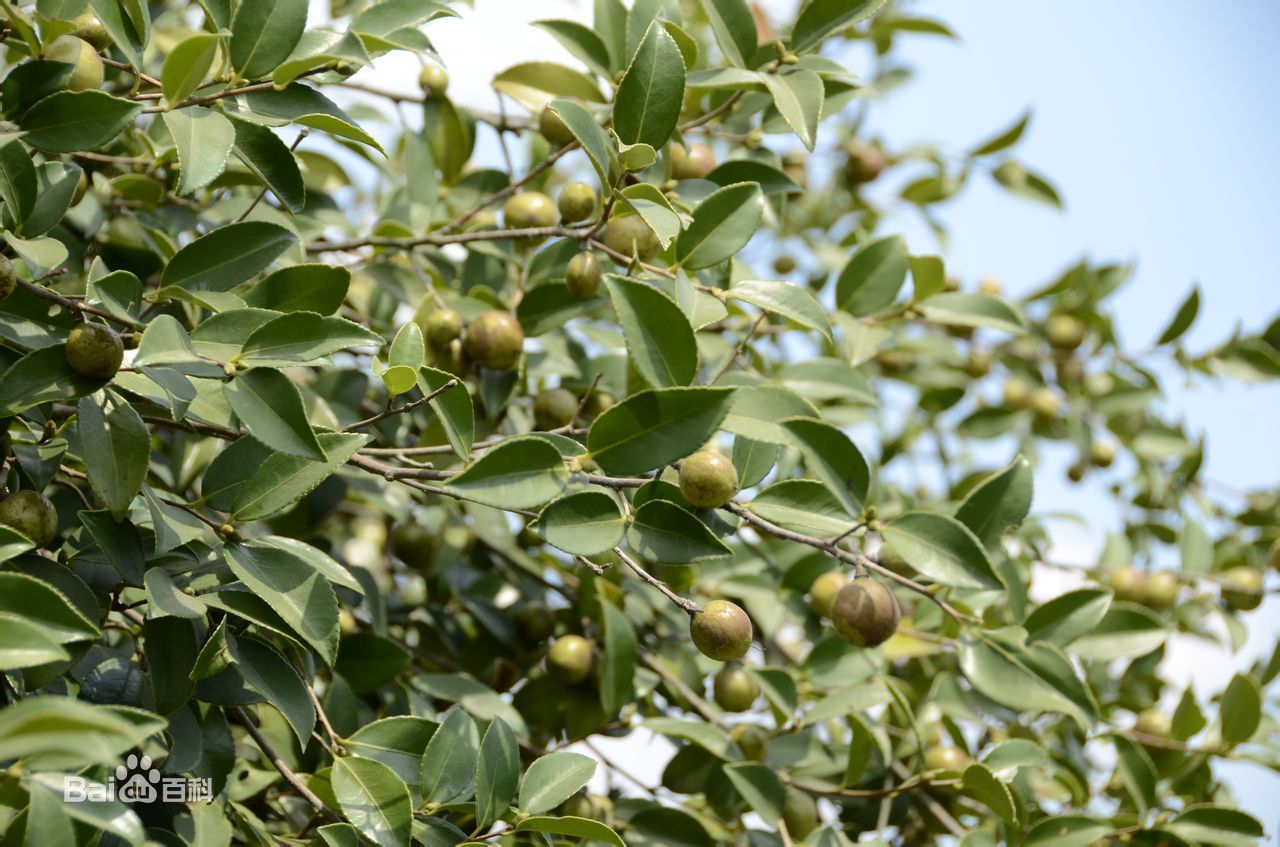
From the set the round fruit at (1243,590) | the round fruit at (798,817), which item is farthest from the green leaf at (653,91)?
the round fruit at (1243,590)

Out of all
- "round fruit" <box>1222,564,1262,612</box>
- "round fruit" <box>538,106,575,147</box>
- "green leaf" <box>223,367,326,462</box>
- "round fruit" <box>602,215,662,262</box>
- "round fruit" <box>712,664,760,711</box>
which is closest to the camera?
"green leaf" <box>223,367,326,462</box>

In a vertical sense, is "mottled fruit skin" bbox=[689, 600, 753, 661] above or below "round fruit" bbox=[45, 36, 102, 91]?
below

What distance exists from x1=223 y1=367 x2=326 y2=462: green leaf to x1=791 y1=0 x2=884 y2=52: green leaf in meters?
0.80

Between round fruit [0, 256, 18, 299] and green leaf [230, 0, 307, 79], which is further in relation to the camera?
green leaf [230, 0, 307, 79]

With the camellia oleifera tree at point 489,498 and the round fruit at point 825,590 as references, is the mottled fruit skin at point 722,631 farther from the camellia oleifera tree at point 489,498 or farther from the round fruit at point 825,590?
the round fruit at point 825,590

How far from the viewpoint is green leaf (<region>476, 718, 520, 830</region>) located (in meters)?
1.12

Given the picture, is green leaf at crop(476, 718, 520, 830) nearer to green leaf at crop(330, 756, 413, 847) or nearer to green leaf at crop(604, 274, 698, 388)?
green leaf at crop(330, 756, 413, 847)

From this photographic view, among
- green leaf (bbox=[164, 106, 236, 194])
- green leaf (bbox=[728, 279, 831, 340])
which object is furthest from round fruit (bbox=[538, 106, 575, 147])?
green leaf (bbox=[164, 106, 236, 194])

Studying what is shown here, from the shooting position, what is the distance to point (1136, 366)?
2682 millimetres

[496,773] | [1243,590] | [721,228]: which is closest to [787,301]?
[721,228]

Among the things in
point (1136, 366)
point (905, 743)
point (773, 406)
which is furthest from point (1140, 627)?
point (1136, 366)

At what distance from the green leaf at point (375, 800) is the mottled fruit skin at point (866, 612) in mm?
525

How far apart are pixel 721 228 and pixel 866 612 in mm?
465

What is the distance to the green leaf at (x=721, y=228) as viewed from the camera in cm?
123
